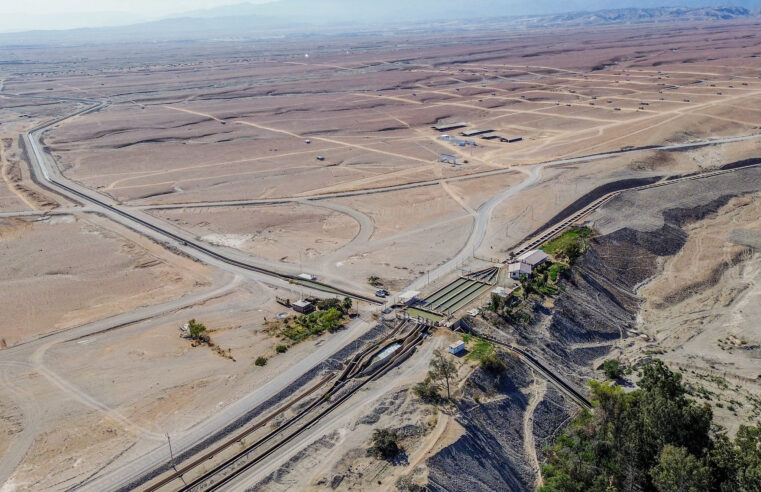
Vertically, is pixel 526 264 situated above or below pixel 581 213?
above

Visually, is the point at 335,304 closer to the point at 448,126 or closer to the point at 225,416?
the point at 225,416

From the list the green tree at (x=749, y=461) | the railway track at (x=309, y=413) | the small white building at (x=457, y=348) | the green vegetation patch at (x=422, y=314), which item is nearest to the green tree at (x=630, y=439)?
the green tree at (x=749, y=461)

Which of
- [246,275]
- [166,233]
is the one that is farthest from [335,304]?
[166,233]

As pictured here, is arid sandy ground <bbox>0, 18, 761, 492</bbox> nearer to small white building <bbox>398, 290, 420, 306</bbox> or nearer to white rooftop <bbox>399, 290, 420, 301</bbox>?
white rooftop <bbox>399, 290, 420, 301</bbox>

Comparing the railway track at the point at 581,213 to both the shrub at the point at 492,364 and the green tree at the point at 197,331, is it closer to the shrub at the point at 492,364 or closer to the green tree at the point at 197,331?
the shrub at the point at 492,364

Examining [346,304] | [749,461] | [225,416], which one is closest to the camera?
[749,461]
